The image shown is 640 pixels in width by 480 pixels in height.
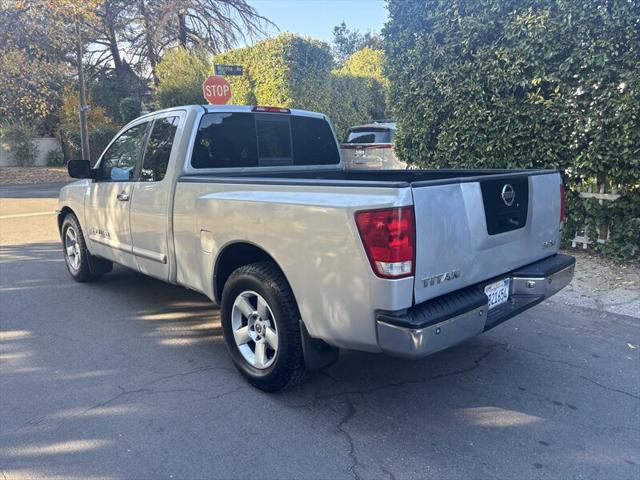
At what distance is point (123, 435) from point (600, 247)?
247 inches

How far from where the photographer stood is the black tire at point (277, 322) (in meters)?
3.15

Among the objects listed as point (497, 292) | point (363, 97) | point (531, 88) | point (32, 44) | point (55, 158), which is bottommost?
point (497, 292)

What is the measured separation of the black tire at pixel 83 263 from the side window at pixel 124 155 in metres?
1.00

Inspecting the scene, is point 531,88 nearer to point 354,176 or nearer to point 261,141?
point 354,176

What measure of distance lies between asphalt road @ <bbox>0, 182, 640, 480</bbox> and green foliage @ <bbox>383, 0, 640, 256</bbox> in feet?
7.48

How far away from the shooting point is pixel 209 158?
4242mm

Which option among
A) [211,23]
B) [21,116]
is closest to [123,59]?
[211,23]

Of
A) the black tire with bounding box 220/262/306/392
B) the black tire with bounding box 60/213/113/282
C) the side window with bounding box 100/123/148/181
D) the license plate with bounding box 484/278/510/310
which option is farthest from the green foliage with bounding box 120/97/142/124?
the license plate with bounding box 484/278/510/310

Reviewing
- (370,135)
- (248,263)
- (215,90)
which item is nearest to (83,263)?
(248,263)

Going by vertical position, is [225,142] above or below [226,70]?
below

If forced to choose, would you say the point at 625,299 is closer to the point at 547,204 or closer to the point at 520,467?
the point at 547,204

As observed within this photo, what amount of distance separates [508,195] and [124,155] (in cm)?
371

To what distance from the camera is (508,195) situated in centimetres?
323

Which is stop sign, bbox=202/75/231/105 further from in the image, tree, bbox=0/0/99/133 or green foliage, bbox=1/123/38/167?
green foliage, bbox=1/123/38/167
